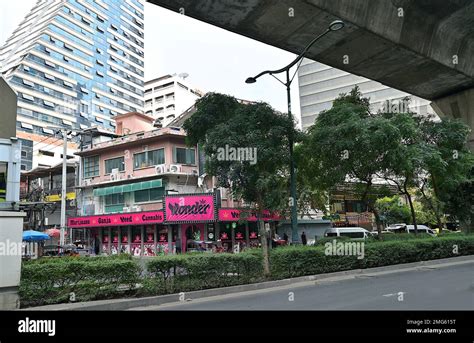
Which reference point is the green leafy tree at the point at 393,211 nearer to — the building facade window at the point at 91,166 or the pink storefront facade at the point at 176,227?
the pink storefront facade at the point at 176,227

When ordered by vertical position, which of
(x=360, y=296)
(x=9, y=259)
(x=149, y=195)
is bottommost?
(x=360, y=296)

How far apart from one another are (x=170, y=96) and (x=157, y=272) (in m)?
89.5

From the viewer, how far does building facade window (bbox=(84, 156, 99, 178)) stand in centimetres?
3631

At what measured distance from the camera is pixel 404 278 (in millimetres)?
13812

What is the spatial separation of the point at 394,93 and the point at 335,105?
2999 inches

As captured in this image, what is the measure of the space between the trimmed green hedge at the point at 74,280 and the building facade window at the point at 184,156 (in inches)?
820

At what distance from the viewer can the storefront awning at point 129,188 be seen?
31.5m

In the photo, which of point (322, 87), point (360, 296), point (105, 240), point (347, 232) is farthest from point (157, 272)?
point (322, 87)

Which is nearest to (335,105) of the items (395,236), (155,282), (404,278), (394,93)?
(395,236)

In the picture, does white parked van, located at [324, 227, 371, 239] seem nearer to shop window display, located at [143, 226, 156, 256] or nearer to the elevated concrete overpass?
shop window display, located at [143, 226, 156, 256]

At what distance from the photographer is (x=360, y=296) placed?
1026cm

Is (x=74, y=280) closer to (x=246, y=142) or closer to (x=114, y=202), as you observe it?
(x=246, y=142)

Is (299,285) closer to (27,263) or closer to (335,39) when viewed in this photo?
(27,263)
